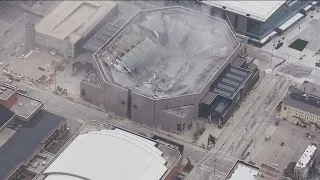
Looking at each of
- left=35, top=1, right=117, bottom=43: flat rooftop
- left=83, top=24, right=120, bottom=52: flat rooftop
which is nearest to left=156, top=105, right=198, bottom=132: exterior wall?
left=83, top=24, right=120, bottom=52: flat rooftop

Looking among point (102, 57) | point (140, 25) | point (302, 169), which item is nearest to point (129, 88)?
point (102, 57)

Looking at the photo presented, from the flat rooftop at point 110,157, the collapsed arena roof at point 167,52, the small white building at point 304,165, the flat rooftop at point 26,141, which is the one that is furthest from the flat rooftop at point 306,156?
the flat rooftop at point 26,141

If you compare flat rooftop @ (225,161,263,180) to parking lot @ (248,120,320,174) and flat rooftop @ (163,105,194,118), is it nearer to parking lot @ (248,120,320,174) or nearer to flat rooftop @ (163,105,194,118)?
parking lot @ (248,120,320,174)

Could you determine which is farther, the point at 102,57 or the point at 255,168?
the point at 102,57

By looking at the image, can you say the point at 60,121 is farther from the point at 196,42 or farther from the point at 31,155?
the point at 196,42

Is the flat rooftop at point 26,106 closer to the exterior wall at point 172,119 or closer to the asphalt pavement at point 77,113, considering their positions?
the asphalt pavement at point 77,113
